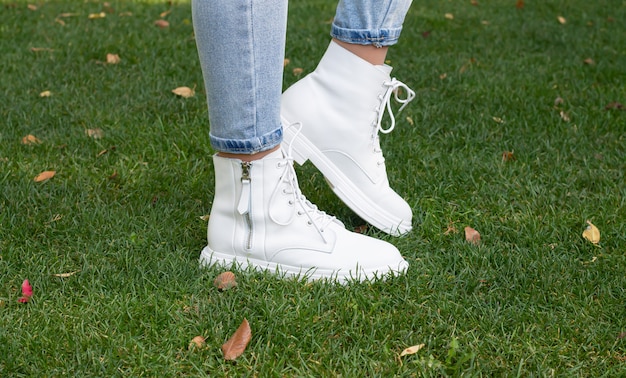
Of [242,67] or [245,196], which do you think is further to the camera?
[245,196]

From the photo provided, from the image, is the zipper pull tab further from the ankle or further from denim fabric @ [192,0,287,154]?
the ankle

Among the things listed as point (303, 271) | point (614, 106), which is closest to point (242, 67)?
point (303, 271)

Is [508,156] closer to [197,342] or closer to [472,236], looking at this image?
[472,236]

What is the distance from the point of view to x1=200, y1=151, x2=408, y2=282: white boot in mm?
1761

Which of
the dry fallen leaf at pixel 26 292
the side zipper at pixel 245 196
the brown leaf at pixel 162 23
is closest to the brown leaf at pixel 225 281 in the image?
the side zipper at pixel 245 196

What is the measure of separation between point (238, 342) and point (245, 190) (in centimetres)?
37

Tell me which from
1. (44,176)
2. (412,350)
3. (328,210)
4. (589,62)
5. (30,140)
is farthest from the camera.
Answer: (589,62)

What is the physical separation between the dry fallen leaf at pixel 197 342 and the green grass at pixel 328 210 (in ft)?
Result: 0.05

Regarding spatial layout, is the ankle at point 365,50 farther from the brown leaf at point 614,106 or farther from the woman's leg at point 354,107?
the brown leaf at point 614,106

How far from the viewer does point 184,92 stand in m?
3.38

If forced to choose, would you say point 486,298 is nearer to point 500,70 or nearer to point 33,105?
point 33,105

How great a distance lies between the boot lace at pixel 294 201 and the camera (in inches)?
69.6

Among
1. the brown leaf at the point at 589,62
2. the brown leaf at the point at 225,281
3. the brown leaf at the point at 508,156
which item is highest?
the brown leaf at the point at 225,281

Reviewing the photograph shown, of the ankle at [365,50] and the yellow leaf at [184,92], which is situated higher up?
the ankle at [365,50]
